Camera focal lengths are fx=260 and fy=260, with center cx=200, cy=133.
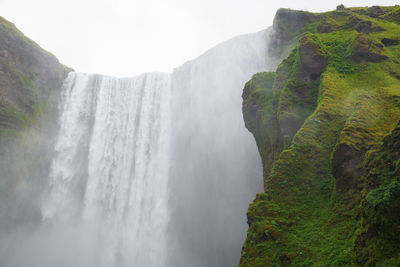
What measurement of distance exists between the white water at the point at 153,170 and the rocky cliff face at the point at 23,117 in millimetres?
1469

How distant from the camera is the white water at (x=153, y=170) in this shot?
21.0 meters

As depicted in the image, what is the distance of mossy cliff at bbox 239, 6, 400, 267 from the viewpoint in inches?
173

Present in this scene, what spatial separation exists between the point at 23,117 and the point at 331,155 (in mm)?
24493

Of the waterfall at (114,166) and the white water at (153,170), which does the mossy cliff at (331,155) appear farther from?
the waterfall at (114,166)

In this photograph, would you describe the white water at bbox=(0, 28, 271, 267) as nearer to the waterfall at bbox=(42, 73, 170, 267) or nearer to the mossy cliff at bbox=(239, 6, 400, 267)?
the waterfall at bbox=(42, 73, 170, 267)

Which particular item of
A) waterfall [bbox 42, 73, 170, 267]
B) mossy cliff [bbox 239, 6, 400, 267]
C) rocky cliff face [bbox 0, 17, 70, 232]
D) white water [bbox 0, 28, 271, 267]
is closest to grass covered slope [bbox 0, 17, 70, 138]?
rocky cliff face [bbox 0, 17, 70, 232]

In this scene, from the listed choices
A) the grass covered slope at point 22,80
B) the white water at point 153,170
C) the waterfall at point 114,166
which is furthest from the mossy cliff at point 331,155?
the grass covered slope at point 22,80

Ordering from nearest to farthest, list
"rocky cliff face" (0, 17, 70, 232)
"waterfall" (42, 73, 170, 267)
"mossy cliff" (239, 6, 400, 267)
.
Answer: "mossy cliff" (239, 6, 400, 267) → "rocky cliff face" (0, 17, 70, 232) → "waterfall" (42, 73, 170, 267)

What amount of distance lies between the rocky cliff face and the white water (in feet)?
4.82

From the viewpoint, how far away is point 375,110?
24.4 ft

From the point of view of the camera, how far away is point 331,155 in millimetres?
7047

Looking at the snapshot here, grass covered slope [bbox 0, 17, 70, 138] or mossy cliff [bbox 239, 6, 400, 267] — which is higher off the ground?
grass covered slope [bbox 0, 17, 70, 138]

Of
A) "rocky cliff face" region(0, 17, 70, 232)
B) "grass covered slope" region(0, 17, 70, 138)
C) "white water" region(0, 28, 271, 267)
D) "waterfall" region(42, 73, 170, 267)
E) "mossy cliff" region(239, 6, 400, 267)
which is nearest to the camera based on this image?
"mossy cliff" region(239, 6, 400, 267)

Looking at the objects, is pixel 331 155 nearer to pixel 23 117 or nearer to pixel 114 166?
pixel 114 166
